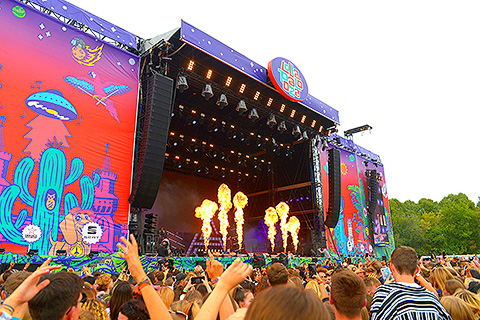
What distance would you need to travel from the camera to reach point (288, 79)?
61.8ft

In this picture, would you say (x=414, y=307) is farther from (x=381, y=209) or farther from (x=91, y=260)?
(x=381, y=209)

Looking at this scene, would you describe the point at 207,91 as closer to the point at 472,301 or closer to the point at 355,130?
the point at 472,301

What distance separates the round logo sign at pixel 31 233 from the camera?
10.7 m

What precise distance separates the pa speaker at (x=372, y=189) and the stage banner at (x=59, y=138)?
20323mm

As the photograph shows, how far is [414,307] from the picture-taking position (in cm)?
236

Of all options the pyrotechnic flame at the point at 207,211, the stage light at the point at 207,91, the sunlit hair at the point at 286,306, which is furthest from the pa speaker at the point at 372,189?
the sunlit hair at the point at 286,306

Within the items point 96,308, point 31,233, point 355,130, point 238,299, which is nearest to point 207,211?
point 31,233

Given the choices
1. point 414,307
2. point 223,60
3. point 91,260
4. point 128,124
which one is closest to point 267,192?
point 223,60

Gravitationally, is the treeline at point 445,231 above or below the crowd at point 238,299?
above

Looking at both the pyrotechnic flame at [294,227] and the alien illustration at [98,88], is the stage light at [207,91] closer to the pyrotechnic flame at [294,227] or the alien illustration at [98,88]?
the alien illustration at [98,88]

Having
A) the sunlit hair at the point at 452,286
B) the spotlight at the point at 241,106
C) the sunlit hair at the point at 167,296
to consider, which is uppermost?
the spotlight at the point at 241,106

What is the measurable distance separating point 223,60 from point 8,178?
33.2 feet

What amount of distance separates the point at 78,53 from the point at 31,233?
702 cm

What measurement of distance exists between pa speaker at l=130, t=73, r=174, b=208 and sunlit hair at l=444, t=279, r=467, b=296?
10.5 m
